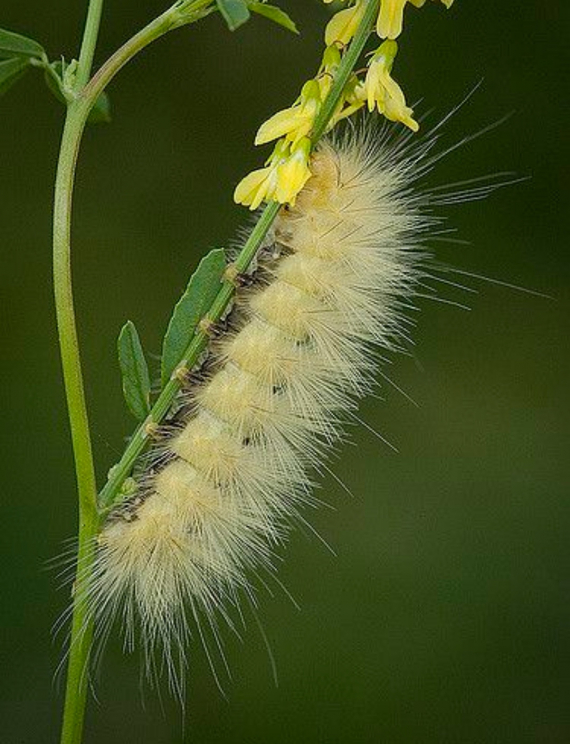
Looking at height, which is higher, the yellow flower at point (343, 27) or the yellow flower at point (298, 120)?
the yellow flower at point (343, 27)

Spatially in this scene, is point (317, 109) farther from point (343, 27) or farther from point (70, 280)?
point (70, 280)

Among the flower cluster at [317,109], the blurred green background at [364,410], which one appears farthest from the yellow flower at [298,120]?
the blurred green background at [364,410]

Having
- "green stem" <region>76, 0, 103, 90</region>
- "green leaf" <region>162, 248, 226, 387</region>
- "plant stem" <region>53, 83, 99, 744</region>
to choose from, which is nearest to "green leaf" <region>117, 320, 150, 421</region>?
"green leaf" <region>162, 248, 226, 387</region>

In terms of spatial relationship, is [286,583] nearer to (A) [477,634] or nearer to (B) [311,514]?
(B) [311,514]

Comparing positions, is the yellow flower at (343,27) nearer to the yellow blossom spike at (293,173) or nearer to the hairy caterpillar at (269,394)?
the yellow blossom spike at (293,173)

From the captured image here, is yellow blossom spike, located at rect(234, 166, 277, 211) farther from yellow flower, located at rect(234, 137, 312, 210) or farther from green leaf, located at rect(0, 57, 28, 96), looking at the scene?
green leaf, located at rect(0, 57, 28, 96)

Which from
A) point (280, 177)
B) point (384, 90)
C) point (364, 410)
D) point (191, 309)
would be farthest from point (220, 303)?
point (364, 410)
